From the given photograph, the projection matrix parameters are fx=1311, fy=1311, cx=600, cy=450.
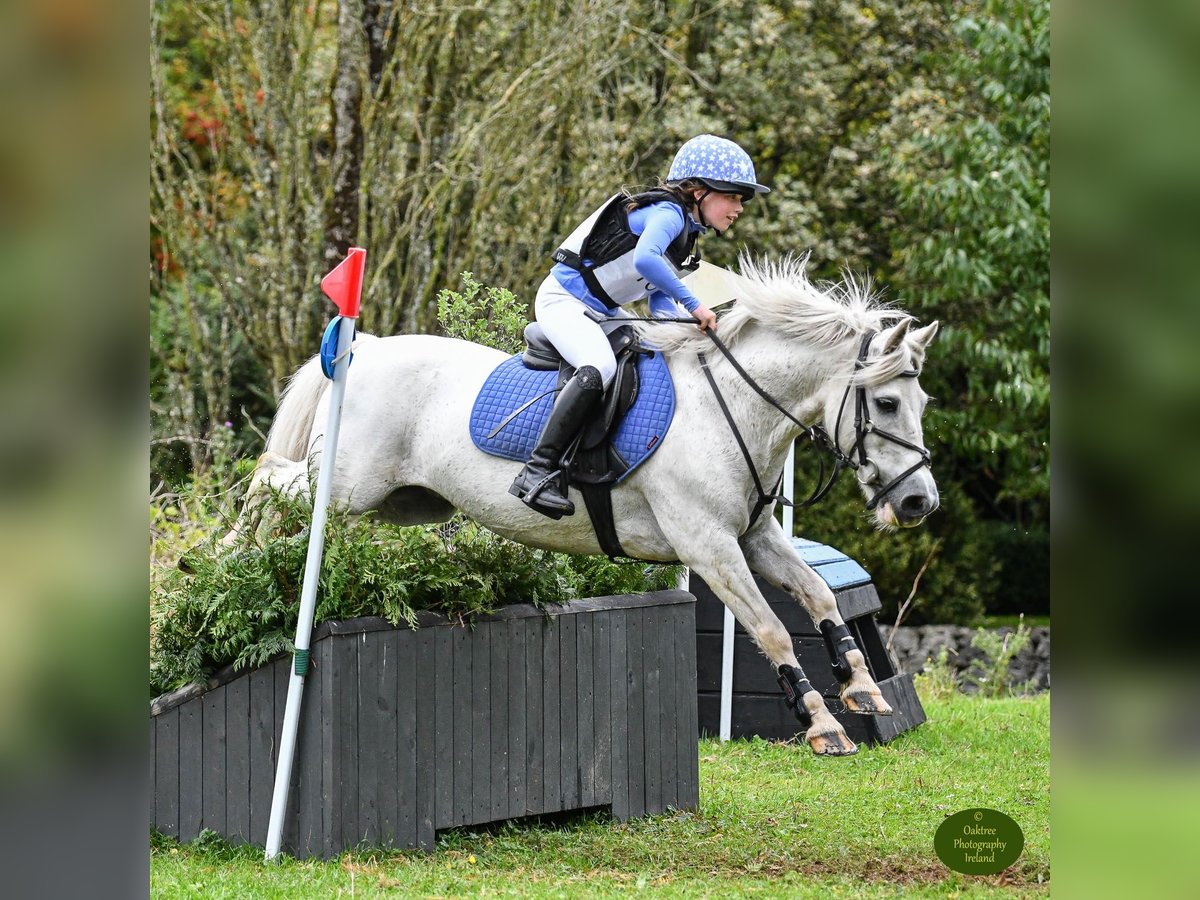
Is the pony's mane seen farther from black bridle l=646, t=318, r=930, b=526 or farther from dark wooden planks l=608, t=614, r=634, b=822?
dark wooden planks l=608, t=614, r=634, b=822

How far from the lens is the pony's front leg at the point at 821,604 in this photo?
440 cm

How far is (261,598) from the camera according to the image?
4879 mm

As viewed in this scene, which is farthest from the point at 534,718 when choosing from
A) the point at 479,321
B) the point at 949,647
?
the point at 949,647

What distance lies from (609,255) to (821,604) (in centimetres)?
149

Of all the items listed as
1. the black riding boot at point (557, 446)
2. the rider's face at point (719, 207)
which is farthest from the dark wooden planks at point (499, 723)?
the rider's face at point (719, 207)

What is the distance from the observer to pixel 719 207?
4.72 m

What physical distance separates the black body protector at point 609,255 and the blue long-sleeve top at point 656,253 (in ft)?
0.13

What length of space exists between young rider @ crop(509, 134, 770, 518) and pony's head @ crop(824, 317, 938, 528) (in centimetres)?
Answer: 62

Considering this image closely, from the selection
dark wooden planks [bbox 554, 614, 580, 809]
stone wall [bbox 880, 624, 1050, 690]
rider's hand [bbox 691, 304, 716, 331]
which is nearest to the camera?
rider's hand [bbox 691, 304, 716, 331]

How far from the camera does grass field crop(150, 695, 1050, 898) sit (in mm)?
4340

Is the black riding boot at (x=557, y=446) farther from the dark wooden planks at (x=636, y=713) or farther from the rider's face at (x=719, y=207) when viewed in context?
the dark wooden planks at (x=636, y=713)

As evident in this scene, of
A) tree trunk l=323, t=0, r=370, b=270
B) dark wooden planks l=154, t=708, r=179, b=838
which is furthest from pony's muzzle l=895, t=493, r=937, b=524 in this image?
tree trunk l=323, t=0, r=370, b=270

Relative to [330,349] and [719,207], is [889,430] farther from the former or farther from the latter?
[330,349]
